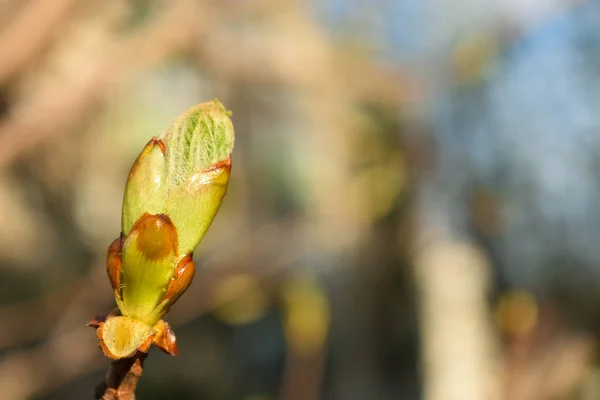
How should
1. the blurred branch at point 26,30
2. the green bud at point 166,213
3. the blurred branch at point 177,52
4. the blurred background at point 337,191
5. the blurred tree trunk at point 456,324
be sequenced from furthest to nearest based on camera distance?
1. the blurred tree trunk at point 456,324
2. the blurred background at point 337,191
3. the blurred branch at point 177,52
4. the blurred branch at point 26,30
5. the green bud at point 166,213

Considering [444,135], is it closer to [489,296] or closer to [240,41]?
[489,296]

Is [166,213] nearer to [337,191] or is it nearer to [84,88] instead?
[84,88]

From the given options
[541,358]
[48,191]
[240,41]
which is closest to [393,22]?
[240,41]

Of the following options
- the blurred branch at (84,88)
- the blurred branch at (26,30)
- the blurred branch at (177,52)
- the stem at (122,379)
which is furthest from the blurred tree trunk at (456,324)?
the stem at (122,379)

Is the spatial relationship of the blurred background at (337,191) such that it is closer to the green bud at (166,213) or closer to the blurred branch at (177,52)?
the blurred branch at (177,52)

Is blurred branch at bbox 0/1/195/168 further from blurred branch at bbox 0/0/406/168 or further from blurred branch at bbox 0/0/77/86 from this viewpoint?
blurred branch at bbox 0/0/77/86

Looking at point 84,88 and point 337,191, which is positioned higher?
point 84,88

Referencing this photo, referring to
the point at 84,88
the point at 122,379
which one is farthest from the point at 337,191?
the point at 122,379
